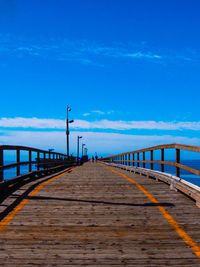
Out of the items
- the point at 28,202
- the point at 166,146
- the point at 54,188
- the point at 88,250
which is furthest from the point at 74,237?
the point at 166,146

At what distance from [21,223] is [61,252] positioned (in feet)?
5.60

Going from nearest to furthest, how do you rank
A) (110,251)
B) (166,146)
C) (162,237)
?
(110,251) → (162,237) → (166,146)

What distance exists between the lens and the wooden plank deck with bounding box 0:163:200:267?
4074 mm

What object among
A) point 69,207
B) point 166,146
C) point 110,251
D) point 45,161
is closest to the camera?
point 110,251

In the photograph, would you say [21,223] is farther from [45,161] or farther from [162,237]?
[45,161]

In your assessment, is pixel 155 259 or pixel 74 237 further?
pixel 74 237

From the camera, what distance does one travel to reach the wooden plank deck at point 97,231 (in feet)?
13.4

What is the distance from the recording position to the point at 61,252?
4.29m

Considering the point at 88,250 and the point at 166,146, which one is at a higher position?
the point at 166,146

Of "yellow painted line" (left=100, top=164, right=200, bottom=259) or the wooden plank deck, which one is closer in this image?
the wooden plank deck

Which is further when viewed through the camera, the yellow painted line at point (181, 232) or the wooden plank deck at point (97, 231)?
the yellow painted line at point (181, 232)

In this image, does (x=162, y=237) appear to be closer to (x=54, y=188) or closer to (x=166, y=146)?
(x=54, y=188)

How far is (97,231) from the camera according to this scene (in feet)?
17.2

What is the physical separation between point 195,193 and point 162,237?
2.57m
